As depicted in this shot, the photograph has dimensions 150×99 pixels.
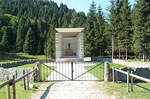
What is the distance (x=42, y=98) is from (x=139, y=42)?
18.5 m

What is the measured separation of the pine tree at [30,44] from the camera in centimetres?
4544

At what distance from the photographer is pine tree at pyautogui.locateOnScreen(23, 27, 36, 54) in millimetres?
45438

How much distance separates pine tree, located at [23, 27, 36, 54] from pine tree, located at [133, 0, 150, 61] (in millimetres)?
31864

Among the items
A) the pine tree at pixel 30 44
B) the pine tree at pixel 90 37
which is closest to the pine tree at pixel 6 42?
the pine tree at pixel 30 44

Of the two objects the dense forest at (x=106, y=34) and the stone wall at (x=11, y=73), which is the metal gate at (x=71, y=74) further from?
the dense forest at (x=106, y=34)

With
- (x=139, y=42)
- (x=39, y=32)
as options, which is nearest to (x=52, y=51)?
(x=139, y=42)

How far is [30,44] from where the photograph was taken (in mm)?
46594

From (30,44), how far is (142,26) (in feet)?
110

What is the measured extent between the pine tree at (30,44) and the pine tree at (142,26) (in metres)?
31.9

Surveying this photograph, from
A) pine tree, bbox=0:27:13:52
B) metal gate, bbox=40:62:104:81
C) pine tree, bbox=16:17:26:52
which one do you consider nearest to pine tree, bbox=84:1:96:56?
metal gate, bbox=40:62:104:81

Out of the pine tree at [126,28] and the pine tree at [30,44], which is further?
the pine tree at [30,44]

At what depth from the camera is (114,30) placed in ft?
90.5

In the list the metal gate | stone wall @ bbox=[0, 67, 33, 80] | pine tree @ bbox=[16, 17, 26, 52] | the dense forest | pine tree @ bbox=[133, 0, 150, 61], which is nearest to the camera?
the metal gate

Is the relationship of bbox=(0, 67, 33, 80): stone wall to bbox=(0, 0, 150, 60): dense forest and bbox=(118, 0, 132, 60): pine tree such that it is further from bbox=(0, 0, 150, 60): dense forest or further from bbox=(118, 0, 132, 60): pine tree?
bbox=(118, 0, 132, 60): pine tree
